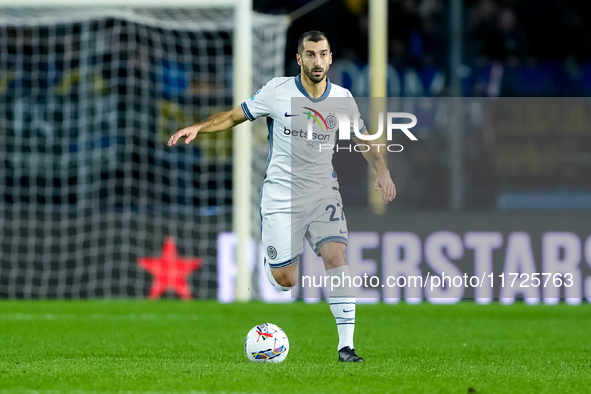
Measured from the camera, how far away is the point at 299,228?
568 cm

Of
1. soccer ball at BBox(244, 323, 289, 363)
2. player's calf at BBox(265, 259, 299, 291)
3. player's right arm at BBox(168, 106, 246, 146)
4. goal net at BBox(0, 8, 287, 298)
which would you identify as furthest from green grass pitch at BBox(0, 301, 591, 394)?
player's right arm at BBox(168, 106, 246, 146)

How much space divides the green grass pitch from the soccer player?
64 centimetres

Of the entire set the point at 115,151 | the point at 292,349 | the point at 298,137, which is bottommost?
the point at 292,349

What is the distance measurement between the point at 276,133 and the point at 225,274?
5123mm

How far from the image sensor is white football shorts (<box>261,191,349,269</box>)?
5.56m

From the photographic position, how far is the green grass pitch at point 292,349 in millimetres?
4457

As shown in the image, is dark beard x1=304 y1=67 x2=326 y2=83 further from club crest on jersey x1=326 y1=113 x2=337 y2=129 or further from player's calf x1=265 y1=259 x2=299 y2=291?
player's calf x1=265 y1=259 x2=299 y2=291

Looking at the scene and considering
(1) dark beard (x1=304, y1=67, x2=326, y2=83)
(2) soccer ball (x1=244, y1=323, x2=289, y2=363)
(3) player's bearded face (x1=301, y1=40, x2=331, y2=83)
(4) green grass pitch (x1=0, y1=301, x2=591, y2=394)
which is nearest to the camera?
(4) green grass pitch (x1=0, y1=301, x2=591, y2=394)

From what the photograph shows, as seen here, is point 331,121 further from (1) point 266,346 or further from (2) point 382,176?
(1) point 266,346

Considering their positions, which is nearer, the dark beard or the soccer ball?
the soccer ball

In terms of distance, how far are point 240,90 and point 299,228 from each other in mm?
4844

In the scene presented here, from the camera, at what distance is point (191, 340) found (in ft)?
22.2

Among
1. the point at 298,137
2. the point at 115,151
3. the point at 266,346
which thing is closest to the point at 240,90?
the point at 115,151

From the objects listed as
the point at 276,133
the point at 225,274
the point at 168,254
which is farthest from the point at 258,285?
the point at 276,133
